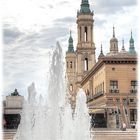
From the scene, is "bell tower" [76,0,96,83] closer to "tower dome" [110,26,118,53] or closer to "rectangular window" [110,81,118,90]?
"tower dome" [110,26,118,53]

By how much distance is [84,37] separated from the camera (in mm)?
93250

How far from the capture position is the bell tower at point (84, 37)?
9200 cm

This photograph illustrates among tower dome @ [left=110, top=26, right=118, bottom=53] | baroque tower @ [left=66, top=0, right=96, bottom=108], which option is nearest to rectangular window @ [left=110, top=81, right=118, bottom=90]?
tower dome @ [left=110, top=26, right=118, bottom=53]

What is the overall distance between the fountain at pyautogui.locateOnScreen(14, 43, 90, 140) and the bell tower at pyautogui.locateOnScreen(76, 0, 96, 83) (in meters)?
74.7

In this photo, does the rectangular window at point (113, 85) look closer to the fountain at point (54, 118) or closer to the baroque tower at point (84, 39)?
the fountain at point (54, 118)

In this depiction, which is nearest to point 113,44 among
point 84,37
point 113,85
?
point 84,37

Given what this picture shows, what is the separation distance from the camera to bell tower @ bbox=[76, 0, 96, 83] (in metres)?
92.0

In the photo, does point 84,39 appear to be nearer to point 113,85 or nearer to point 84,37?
point 84,37

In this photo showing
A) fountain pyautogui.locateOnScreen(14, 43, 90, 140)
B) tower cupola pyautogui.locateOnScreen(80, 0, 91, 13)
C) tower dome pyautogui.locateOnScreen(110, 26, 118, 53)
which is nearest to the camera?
fountain pyautogui.locateOnScreen(14, 43, 90, 140)

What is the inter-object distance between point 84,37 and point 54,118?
7954 centimetres

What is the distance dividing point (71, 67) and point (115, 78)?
6393cm

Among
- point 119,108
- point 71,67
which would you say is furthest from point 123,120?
point 71,67

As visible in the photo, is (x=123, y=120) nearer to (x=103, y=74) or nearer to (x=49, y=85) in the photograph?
(x=103, y=74)

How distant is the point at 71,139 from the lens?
14.9 metres
